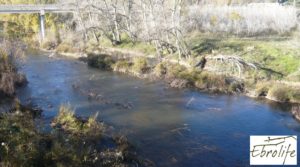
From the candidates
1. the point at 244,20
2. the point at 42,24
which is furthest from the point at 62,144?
the point at 42,24

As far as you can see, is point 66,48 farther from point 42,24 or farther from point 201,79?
point 201,79

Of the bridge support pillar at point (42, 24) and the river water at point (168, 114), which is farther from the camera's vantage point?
the bridge support pillar at point (42, 24)

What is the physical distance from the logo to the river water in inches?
16.5

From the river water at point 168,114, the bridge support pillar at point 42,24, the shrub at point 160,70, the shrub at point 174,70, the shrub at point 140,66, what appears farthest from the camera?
the bridge support pillar at point 42,24

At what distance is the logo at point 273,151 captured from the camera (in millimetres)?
15969

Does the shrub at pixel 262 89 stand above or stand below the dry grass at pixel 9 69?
below

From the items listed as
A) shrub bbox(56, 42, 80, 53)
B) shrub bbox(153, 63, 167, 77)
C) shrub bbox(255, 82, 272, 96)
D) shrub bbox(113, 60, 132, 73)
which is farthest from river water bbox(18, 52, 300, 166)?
shrub bbox(56, 42, 80, 53)

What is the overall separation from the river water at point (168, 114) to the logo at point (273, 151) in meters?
0.42

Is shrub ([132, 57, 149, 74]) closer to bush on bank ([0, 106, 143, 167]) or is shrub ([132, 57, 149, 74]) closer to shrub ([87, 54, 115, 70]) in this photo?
shrub ([87, 54, 115, 70])

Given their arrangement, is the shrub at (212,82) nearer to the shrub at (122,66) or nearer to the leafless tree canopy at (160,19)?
the shrub at (122,66)

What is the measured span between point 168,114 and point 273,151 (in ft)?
23.8

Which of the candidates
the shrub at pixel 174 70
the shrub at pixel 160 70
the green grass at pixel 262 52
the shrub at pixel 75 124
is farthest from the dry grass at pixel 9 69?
the green grass at pixel 262 52

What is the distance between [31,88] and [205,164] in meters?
15.5

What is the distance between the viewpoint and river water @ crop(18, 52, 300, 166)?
17.1m
